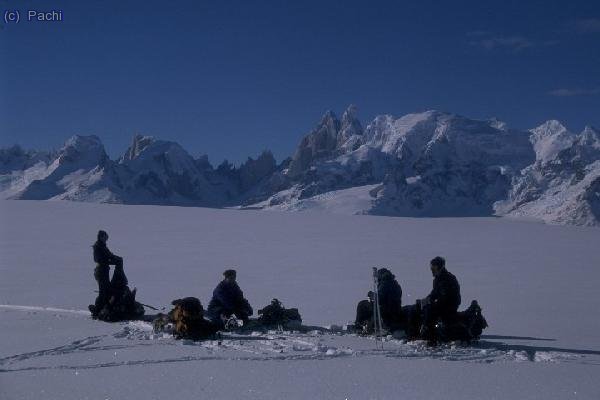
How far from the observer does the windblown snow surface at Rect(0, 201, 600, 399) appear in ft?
23.5

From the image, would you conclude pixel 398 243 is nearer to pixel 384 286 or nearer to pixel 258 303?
pixel 258 303

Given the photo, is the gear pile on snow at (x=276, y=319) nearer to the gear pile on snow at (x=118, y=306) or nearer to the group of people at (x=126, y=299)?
the group of people at (x=126, y=299)

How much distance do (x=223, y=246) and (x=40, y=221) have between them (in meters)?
16.0

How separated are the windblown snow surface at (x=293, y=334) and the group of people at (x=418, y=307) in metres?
0.38

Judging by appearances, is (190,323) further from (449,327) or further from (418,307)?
(449,327)

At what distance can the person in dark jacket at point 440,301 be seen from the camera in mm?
9430

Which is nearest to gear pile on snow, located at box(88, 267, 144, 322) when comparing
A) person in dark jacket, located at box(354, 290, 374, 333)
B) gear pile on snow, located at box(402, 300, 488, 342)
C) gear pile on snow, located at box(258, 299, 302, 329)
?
gear pile on snow, located at box(258, 299, 302, 329)

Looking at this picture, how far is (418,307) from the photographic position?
9812 millimetres

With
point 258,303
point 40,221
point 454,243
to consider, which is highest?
point 40,221

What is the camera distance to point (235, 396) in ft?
22.0

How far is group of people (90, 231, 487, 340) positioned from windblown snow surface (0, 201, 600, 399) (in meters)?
0.34

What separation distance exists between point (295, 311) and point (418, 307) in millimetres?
2190

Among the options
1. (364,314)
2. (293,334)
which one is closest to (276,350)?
(293,334)

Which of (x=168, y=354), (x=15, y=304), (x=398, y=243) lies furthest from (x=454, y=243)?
(x=168, y=354)
